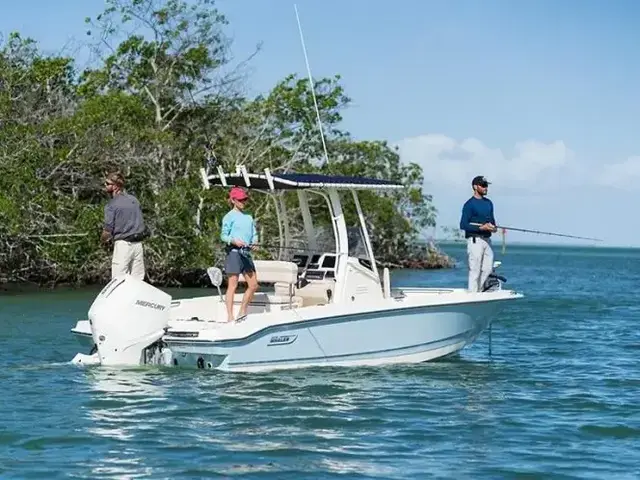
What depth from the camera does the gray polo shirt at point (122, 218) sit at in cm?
1229

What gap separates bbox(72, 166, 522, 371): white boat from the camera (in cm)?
1141

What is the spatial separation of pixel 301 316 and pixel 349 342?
0.84m

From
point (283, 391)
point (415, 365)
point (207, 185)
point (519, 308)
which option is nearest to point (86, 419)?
point (283, 391)

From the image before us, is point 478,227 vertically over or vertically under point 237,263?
over

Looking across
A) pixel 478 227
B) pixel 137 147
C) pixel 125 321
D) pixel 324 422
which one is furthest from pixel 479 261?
pixel 137 147

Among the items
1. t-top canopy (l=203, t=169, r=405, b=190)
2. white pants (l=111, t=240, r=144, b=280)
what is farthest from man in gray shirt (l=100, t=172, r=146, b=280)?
t-top canopy (l=203, t=169, r=405, b=190)

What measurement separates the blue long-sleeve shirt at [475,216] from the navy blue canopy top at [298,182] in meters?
0.93

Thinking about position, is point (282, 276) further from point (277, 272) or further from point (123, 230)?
point (123, 230)

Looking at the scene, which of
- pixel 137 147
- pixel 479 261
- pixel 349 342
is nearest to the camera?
pixel 349 342

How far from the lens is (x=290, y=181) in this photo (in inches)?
488

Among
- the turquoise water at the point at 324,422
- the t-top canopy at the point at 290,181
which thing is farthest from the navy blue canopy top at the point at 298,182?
the turquoise water at the point at 324,422

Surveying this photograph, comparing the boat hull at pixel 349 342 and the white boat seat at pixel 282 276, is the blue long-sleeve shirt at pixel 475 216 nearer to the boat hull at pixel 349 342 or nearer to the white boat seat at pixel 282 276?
the boat hull at pixel 349 342

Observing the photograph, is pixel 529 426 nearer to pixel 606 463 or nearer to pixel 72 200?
pixel 606 463

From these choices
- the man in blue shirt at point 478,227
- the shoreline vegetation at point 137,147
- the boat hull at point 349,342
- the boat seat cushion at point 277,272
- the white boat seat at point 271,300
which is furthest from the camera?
the shoreline vegetation at point 137,147
